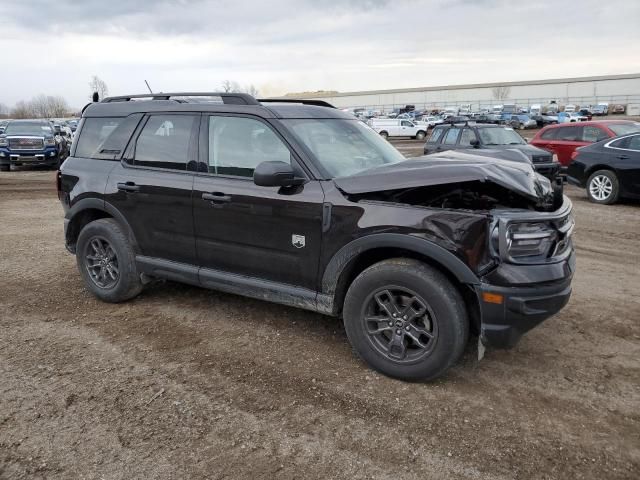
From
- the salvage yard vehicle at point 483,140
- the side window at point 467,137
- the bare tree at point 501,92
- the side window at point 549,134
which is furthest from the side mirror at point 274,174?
the bare tree at point 501,92

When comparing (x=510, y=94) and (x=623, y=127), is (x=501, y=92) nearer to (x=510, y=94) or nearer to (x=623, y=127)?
(x=510, y=94)

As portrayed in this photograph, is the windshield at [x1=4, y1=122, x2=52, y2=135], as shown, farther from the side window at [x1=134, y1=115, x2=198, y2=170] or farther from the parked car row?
the side window at [x1=134, y1=115, x2=198, y2=170]

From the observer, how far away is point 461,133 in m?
13.1

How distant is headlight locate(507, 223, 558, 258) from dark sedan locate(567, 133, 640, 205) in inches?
322

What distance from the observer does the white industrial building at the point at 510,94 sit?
291 ft

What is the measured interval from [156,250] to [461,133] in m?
10.1

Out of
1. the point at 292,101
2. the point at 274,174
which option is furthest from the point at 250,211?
the point at 292,101

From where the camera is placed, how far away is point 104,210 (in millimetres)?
5027

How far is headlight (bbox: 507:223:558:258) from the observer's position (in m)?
3.21

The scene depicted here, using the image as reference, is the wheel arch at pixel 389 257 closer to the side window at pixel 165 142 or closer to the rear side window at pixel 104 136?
the side window at pixel 165 142

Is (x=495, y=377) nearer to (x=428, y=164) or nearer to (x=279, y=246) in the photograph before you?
(x=428, y=164)

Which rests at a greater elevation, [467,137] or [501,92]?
[501,92]

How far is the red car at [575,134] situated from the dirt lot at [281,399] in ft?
29.7

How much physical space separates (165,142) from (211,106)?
1.95ft
